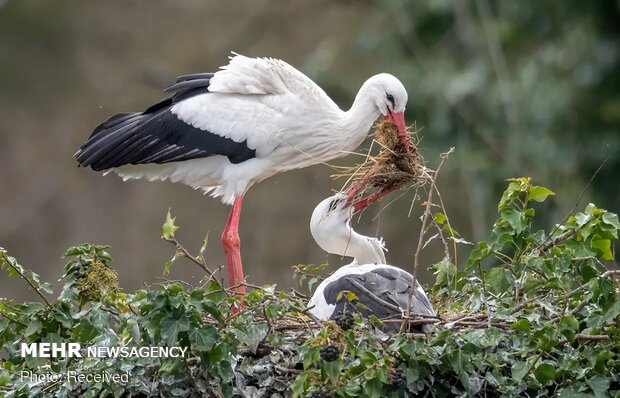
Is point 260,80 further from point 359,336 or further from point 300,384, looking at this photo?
point 300,384

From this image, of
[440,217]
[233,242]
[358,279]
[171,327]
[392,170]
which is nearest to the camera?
[171,327]

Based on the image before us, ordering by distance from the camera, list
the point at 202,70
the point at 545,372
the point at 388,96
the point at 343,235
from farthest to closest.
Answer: the point at 202,70, the point at 388,96, the point at 343,235, the point at 545,372

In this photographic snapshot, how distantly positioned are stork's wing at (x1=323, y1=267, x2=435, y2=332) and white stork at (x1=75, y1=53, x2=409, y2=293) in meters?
1.32

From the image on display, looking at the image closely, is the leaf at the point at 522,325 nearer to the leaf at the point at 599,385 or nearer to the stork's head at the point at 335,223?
the leaf at the point at 599,385

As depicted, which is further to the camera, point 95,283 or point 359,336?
point 95,283

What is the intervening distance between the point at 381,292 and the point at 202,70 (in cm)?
679

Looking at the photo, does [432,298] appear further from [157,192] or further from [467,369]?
[157,192]

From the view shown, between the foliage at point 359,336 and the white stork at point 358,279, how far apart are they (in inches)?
7.7

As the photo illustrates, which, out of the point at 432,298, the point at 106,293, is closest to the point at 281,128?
the point at 432,298

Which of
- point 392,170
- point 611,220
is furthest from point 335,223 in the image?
point 611,220

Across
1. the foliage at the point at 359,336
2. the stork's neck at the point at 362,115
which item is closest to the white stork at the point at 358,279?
the foliage at the point at 359,336

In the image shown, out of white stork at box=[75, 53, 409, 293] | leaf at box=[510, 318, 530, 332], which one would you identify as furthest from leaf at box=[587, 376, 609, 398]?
white stork at box=[75, 53, 409, 293]

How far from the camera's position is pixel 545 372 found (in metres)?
4.18

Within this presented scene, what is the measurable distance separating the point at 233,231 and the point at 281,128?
1.64 feet
